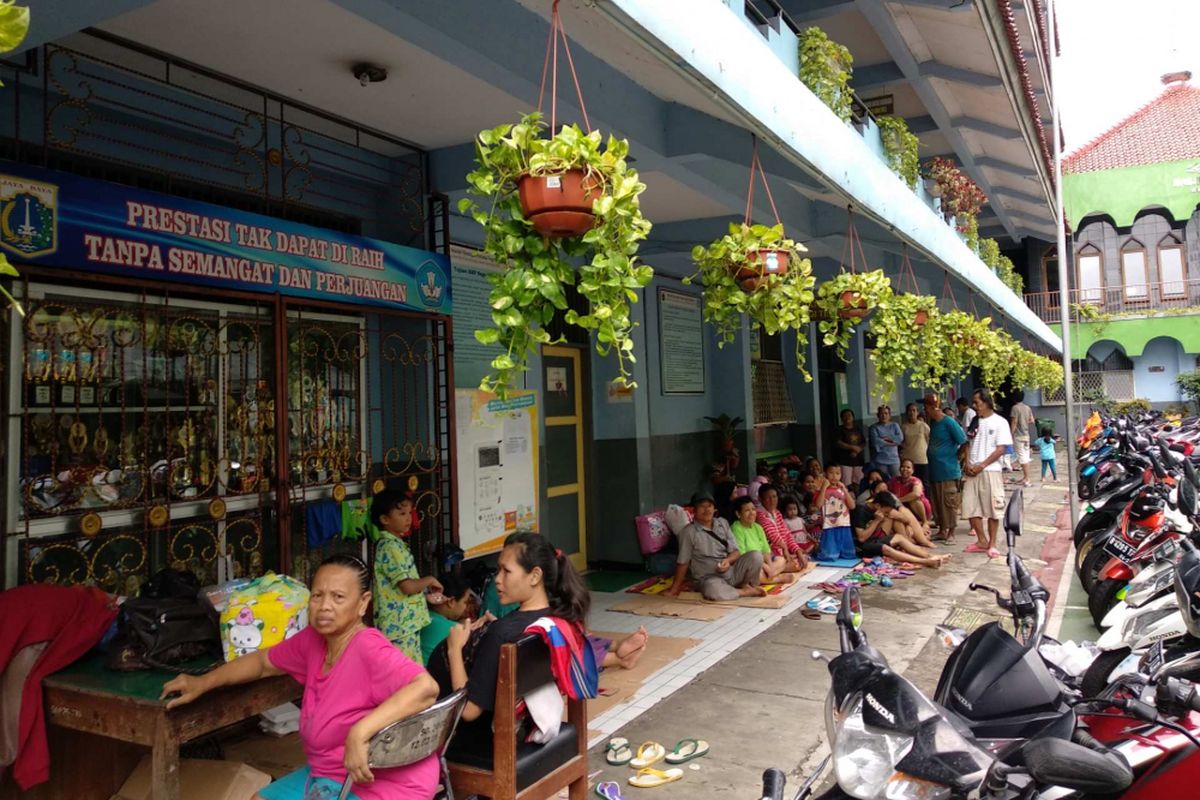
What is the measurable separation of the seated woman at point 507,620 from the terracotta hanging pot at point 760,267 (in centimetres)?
199

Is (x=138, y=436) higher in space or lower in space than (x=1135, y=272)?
lower

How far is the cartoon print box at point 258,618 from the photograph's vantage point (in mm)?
3127

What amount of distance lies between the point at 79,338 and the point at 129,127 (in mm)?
1134

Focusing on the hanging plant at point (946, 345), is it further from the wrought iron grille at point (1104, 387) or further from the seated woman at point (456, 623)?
the wrought iron grille at point (1104, 387)

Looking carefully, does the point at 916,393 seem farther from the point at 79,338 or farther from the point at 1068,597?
the point at 79,338

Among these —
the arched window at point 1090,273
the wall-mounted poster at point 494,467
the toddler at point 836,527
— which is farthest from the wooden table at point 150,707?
the arched window at point 1090,273

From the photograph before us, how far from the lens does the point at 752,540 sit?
25.0 ft

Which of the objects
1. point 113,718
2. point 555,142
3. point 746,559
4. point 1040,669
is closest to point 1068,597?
point 746,559

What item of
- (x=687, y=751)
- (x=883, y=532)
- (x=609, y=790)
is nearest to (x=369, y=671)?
(x=609, y=790)

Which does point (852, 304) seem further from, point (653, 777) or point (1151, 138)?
point (1151, 138)

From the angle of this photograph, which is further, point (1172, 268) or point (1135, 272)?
point (1135, 272)

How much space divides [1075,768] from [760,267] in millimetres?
2988

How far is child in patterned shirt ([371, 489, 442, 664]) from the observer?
444cm

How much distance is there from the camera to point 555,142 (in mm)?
2717
